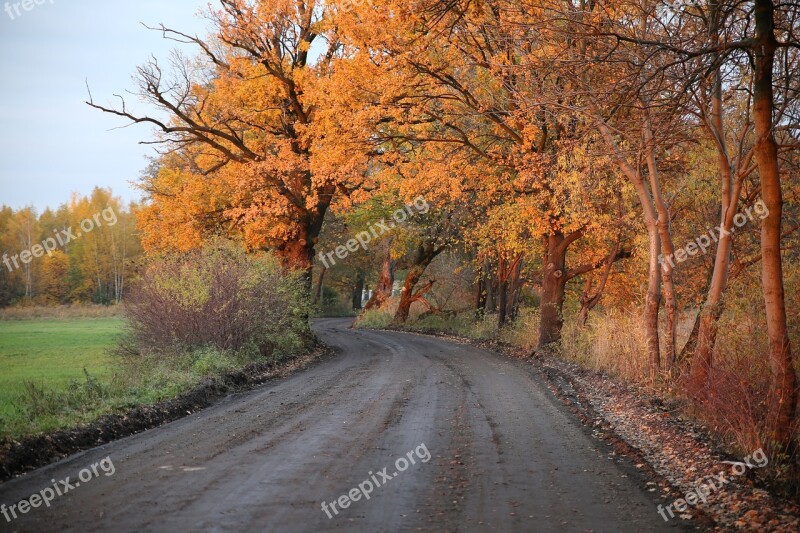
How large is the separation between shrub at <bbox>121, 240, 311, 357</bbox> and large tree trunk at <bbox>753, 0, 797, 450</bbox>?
514 inches

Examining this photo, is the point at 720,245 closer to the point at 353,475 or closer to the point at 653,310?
the point at 653,310

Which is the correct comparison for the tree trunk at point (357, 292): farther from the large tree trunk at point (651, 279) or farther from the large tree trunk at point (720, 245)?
the large tree trunk at point (720, 245)

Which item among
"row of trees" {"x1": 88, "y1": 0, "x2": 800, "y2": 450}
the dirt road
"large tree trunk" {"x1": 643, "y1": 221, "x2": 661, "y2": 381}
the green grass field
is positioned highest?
"row of trees" {"x1": 88, "y1": 0, "x2": 800, "y2": 450}

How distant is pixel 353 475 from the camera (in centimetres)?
734

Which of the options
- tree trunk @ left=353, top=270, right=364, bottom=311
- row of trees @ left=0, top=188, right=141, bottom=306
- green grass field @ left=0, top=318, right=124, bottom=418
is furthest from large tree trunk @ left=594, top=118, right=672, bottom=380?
row of trees @ left=0, top=188, right=141, bottom=306

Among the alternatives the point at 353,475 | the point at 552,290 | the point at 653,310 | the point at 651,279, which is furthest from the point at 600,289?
the point at 353,475

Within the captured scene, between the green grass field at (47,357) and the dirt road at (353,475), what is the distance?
3.41m

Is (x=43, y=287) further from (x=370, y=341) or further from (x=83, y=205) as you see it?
(x=370, y=341)

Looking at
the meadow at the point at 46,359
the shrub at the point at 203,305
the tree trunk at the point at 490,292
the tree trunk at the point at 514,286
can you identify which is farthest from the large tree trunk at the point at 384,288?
the shrub at the point at 203,305

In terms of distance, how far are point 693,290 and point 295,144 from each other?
14606mm

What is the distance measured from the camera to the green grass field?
16844mm

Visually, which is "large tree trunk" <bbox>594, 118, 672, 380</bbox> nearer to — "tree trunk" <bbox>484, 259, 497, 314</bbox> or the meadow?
the meadow

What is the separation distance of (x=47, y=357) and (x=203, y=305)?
34.9ft

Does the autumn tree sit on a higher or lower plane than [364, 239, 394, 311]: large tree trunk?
higher
